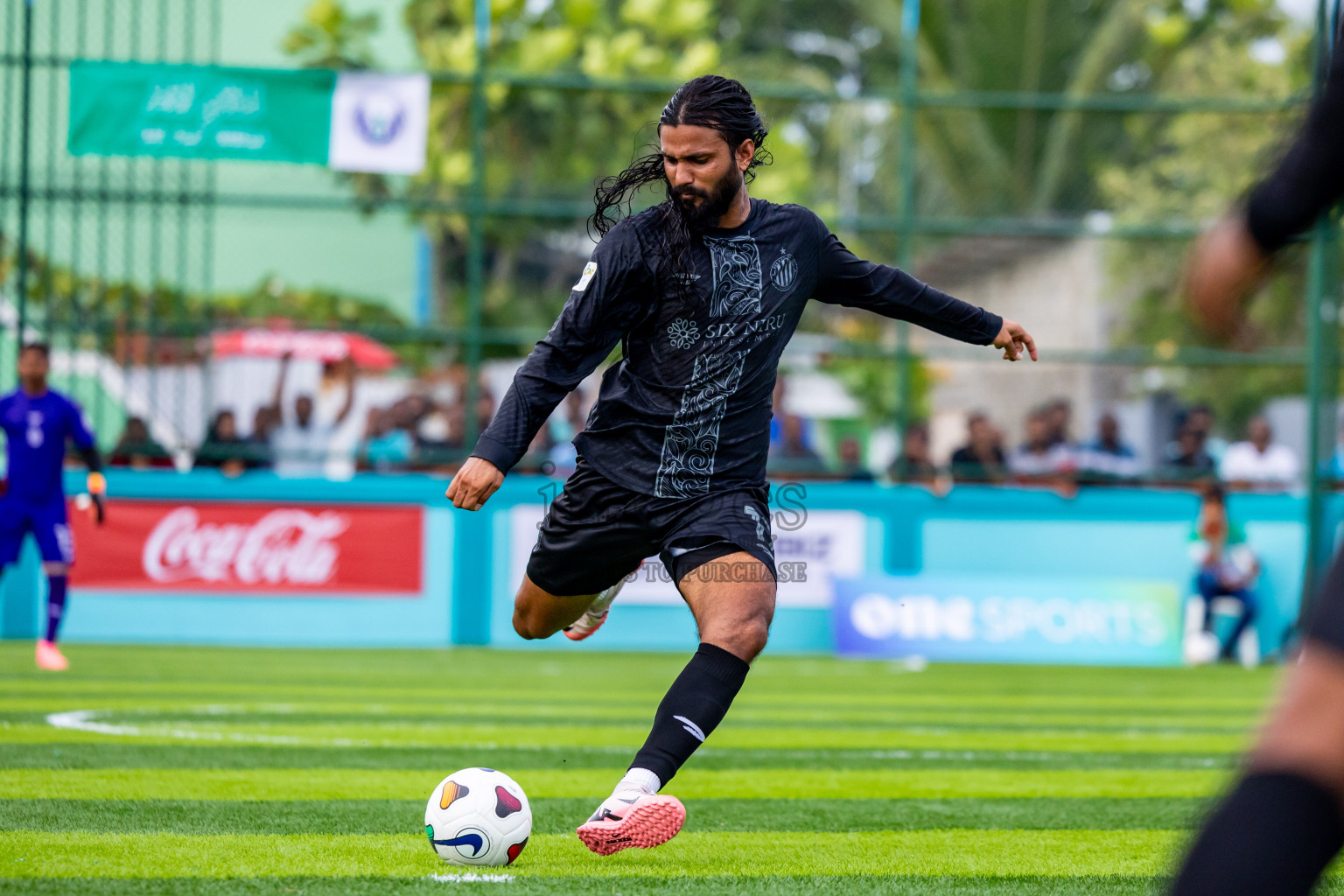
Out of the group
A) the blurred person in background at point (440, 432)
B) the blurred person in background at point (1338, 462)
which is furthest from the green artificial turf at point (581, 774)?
the blurred person in background at point (1338, 462)

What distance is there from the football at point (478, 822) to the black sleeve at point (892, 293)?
5.86 feet

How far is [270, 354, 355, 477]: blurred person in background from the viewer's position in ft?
47.9

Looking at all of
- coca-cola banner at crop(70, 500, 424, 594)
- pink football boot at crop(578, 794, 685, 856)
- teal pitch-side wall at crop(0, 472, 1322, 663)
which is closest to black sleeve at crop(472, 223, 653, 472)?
pink football boot at crop(578, 794, 685, 856)

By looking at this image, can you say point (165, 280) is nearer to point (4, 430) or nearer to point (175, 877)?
point (4, 430)

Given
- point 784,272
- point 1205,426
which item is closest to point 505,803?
point 784,272

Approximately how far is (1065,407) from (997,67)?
9.48m

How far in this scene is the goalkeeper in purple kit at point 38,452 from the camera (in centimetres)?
1125

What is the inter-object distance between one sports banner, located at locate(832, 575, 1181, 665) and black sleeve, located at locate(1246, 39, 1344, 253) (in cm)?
1184

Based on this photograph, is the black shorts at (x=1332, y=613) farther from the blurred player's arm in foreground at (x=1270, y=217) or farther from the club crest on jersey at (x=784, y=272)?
the club crest on jersey at (x=784, y=272)

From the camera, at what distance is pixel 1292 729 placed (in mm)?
2170

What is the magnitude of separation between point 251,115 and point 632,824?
1183cm

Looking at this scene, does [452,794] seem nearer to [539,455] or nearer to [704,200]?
[704,200]

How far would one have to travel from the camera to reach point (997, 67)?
78.4 feet

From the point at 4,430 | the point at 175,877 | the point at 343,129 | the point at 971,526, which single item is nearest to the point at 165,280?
the point at 343,129
